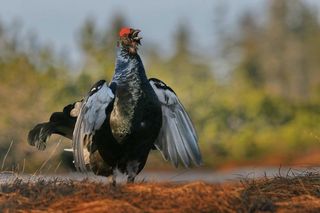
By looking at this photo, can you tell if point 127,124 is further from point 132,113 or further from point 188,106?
point 188,106

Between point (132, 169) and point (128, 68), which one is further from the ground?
point (128, 68)

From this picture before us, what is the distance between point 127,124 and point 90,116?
1.12 feet

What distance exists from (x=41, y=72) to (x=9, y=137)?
198 centimetres

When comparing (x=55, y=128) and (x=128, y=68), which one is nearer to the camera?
(x=128, y=68)

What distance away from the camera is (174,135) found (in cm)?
805

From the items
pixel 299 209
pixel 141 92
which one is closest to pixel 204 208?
pixel 299 209

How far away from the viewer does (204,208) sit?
4.83 m

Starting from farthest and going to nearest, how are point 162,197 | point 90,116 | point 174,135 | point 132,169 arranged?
point 174,135
point 132,169
point 90,116
point 162,197

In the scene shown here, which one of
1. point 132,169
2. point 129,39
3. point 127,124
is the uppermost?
point 129,39

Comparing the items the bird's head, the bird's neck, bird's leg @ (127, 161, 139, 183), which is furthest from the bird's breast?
the bird's head

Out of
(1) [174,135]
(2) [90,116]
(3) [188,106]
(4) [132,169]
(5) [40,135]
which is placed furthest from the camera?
(3) [188,106]

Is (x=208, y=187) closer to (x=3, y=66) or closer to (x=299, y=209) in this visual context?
(x=299, y=209)

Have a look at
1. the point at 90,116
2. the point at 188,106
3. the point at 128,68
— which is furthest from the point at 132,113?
the point at 188,106

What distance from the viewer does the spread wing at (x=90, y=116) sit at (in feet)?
23.1
